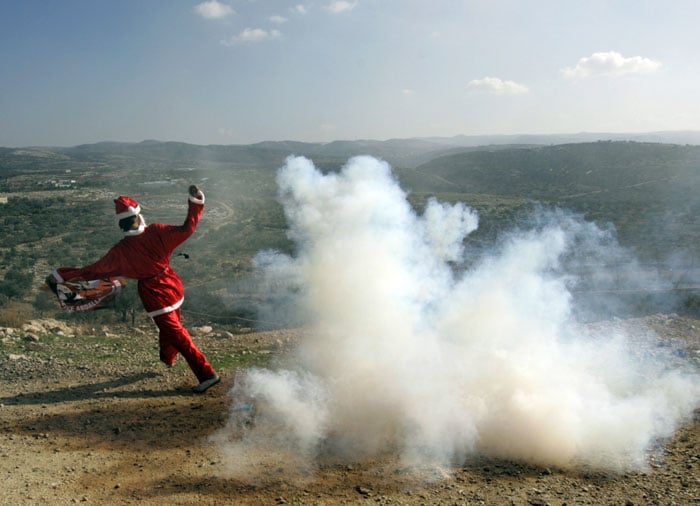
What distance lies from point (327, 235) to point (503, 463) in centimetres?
553

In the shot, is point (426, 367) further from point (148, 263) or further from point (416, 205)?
point (416, 205)

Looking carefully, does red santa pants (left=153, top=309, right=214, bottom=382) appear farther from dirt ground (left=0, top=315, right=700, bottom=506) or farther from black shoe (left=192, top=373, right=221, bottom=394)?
dirt ground (left=0, top=315, right=700, bottom=506)

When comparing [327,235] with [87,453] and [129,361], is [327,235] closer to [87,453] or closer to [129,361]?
[129,361]

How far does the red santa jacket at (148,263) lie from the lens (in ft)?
23.8

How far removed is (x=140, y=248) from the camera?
7.36 m

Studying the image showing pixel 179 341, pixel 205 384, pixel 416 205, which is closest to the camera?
pixel 179 341

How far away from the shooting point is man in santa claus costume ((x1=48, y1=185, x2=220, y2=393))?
7258 mm

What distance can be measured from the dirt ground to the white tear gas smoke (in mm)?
333

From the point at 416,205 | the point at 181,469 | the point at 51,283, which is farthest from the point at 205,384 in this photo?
the point at 416,205

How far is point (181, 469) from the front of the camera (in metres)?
5.91

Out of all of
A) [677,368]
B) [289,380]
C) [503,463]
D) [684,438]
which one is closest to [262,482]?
[289,380]

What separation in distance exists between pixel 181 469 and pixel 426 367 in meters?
4.00

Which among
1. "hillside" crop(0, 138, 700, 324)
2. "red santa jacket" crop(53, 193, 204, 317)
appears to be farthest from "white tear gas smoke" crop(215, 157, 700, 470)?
"hillside" crop(0, 138, 700, 324)

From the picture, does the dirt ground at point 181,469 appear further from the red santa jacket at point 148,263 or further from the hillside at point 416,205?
the hillside at point 416,205
